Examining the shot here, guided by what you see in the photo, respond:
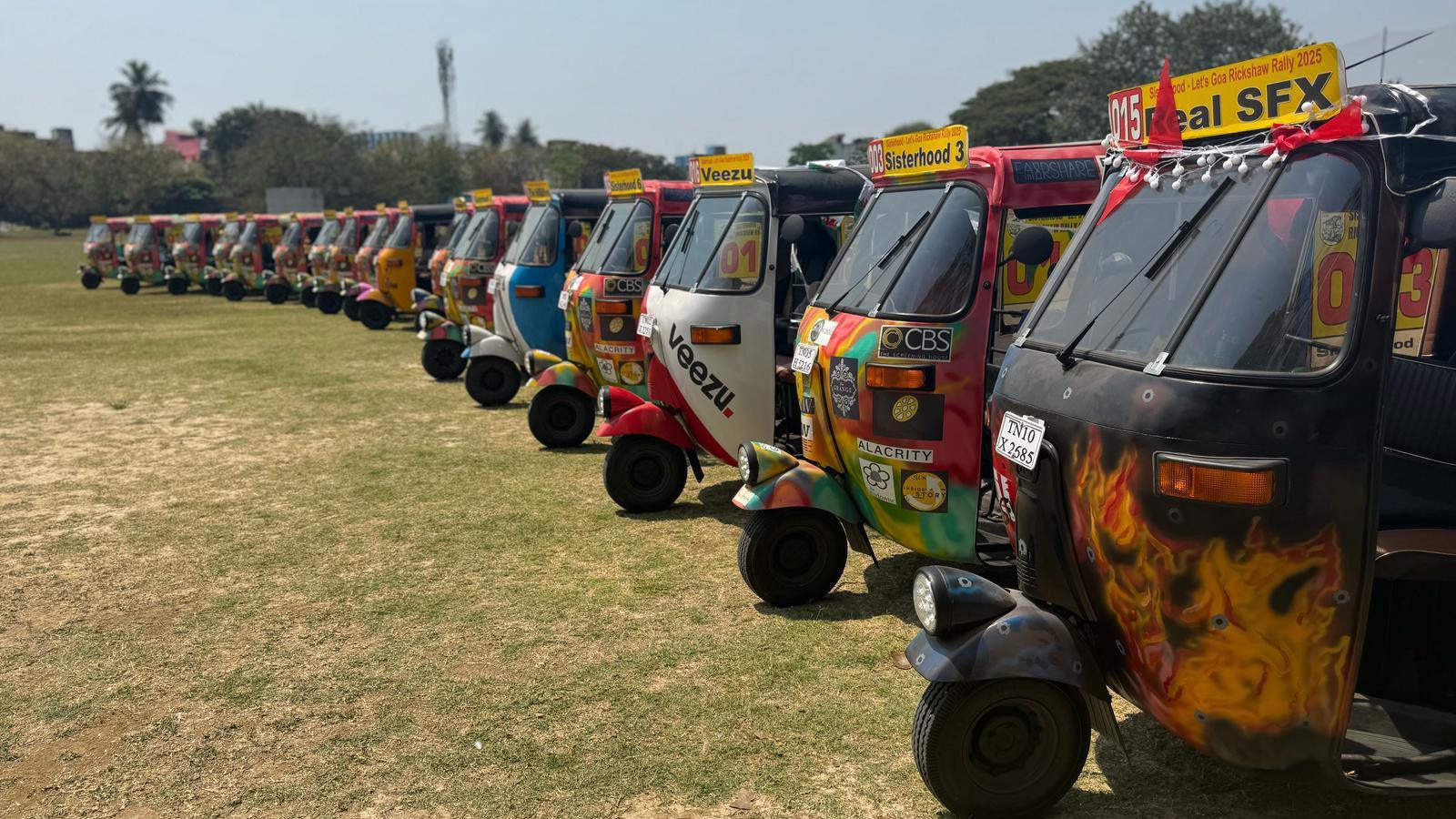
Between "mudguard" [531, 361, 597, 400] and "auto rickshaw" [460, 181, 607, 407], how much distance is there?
170 cm

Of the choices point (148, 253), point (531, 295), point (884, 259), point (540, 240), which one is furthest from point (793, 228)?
point (148, 253)

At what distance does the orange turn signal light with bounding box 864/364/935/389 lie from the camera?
537 cm

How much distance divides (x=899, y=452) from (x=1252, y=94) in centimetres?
236

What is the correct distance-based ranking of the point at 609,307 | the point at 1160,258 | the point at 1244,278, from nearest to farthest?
the point at 1244,278 < the point at 1160,258 < the point at 609,307

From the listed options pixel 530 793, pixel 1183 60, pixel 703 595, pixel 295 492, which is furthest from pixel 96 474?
pixel 1183 60

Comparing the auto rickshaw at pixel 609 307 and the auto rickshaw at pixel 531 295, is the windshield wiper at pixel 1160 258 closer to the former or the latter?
the auto rickshaw at pixel 609 307

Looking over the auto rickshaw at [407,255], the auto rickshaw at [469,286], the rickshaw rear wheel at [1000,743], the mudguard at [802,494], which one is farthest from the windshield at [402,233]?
the rickshaw rear wheel at [1000,743]

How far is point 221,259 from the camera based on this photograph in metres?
30.9

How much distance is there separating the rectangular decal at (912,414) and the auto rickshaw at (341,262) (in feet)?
68.8

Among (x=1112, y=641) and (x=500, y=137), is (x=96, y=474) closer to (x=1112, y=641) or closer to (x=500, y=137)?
(x=1112, y=641)

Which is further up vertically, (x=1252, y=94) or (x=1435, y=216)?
(x=1252, y=94)

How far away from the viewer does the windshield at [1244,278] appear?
3.19 m

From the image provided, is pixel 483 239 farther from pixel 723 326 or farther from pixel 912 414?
pixel 912 414

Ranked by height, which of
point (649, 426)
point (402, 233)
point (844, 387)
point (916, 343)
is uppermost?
point (402, 233)
